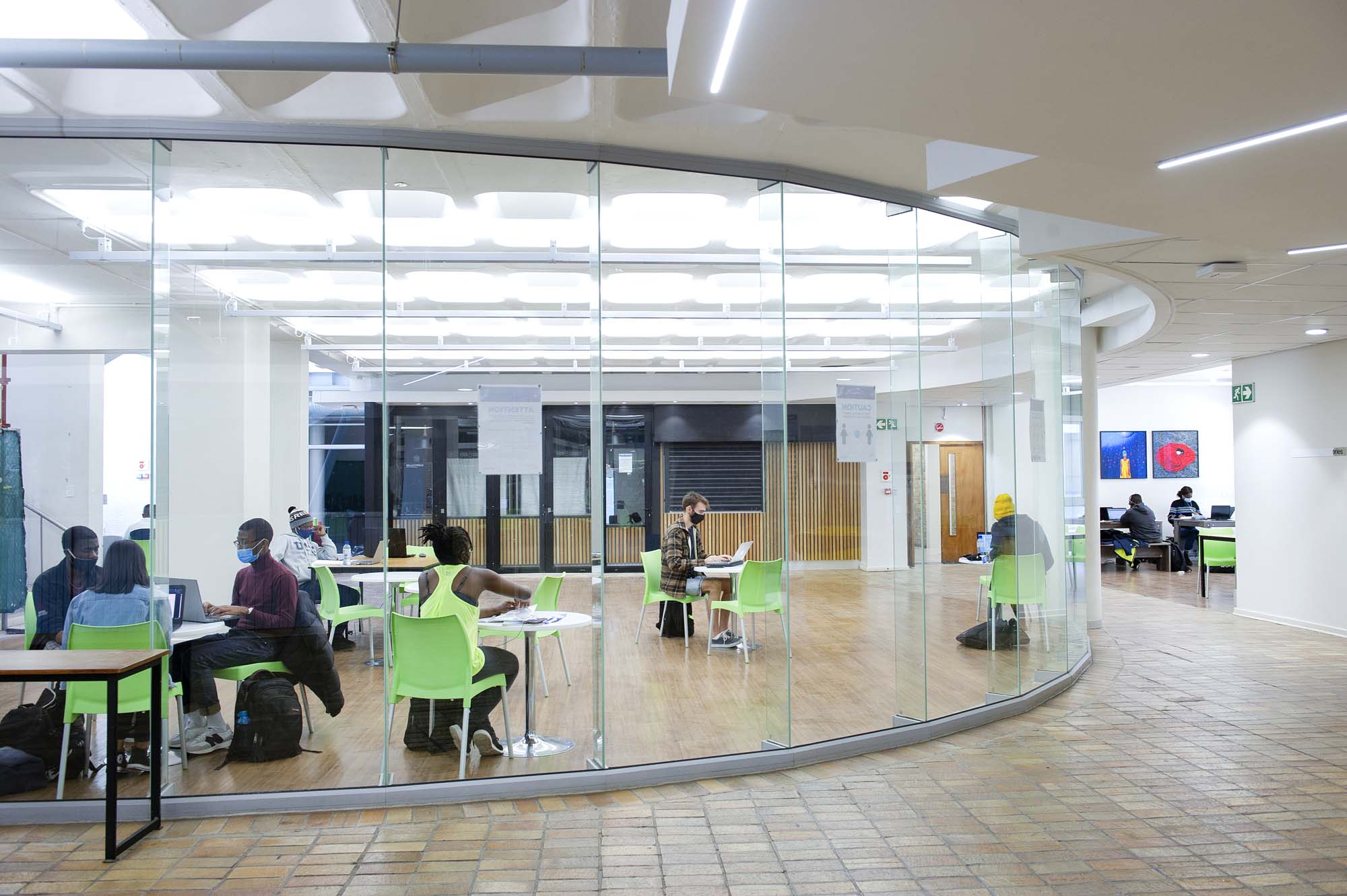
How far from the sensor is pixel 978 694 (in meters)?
6.33

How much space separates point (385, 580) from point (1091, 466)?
784 cm

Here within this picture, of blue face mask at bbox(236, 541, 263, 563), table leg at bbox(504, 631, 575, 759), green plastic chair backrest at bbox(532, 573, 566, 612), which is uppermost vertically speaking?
blue face mask at bbox(236, 541, 263, 563)

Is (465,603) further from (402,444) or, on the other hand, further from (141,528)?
(141,528)

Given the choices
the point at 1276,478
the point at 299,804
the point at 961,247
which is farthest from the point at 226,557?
the point at 1276,478

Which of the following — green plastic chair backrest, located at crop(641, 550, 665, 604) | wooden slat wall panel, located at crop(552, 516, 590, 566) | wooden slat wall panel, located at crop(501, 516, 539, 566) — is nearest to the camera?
wooden slat wall panel, located at crop(501, 516, 539, 566)

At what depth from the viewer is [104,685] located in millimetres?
4824

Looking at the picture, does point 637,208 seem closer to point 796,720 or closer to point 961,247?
point 961,247

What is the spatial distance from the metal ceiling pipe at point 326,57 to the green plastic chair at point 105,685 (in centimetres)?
282

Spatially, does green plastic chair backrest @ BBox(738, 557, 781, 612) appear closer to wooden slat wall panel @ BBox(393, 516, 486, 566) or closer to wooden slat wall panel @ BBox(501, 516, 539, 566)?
wooden slat wall panel @ BBox(501, 516, 539, 566)

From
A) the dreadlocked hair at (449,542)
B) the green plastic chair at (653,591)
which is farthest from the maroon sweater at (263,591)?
the green plastic chair at (653,591)

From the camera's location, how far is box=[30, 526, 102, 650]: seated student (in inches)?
195

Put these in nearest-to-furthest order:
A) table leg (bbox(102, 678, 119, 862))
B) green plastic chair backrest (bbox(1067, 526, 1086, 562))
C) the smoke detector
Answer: table leg (bbox(102, 678, 119, 862)) → the smoke detector → green plastic chair backrest (bbox(1067, 526, 1086, 562))

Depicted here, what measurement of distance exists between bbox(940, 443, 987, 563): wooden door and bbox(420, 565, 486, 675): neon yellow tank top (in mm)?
3325

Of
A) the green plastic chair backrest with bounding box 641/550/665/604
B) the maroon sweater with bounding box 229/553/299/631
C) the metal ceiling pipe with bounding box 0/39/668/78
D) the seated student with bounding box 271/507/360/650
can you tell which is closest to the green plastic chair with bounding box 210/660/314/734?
the maroon sweater with bounding box 229/553/299/631
